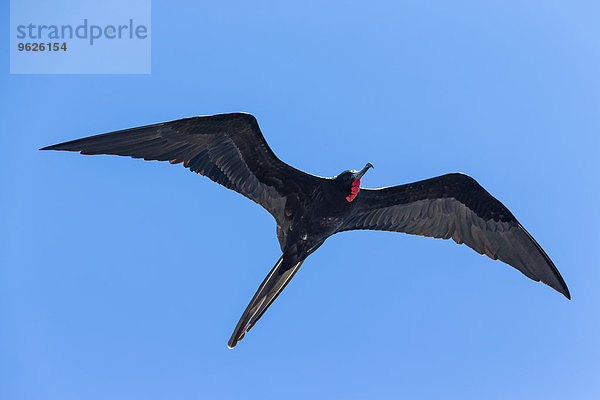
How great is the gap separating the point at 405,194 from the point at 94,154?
2.98m

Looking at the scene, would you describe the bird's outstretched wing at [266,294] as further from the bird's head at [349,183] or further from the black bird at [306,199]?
the bird's head at [349,183]

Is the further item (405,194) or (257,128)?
(405,194)

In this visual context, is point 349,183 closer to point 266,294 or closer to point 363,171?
point 363,171

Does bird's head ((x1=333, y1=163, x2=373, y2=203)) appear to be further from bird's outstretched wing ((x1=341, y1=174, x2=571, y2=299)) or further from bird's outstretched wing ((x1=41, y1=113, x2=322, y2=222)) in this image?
bird's outstretched wing ((x1=341, y1=174, x2=571, y2=299))

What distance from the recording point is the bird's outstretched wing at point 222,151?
6.19m

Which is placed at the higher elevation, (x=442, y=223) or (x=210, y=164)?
(x=210, y=164)

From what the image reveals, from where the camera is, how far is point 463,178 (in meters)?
6.96

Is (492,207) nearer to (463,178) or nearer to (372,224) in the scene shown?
(463,178)

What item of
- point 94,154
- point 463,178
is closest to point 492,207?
point 463,178

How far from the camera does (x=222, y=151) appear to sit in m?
6.47

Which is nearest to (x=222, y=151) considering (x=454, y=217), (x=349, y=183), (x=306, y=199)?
(x=306, y=199)

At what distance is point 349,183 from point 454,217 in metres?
1.38

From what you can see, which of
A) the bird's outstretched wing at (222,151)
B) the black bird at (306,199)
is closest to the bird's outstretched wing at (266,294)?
the black bird at (306,199)

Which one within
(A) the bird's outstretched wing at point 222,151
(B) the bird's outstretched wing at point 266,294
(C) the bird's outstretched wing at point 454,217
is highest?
(A) the bird's outstretched wing at point 222,151
